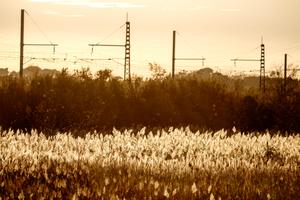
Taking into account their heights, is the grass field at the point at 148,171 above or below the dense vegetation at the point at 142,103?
below

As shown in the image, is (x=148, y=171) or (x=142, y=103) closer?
(x=148, y=171)

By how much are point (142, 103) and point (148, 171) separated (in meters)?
16.8

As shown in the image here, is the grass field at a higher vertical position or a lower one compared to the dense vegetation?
lower

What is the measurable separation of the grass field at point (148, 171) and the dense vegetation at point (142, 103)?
10.1 meters

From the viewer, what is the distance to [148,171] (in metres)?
9.15

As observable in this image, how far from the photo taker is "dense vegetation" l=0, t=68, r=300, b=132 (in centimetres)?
2253

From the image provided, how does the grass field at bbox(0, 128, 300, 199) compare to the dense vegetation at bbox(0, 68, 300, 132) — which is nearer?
the grass field at bbox(0, 128, 300, 199)

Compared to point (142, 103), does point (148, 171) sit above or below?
below

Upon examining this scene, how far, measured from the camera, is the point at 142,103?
25969mm

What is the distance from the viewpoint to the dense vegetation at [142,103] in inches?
887

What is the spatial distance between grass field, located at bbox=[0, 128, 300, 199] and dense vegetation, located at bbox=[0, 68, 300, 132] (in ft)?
33.3

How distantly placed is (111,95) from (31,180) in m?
17.7

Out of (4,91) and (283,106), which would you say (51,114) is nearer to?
(4,91)

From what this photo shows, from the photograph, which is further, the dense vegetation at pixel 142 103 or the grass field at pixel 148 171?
the dense vegetation at pixel 142 103
